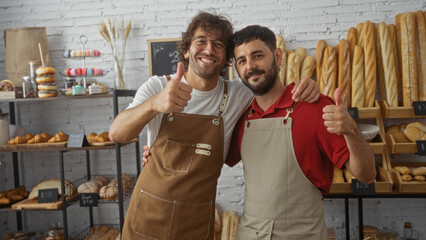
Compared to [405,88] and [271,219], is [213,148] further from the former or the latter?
[405,88]

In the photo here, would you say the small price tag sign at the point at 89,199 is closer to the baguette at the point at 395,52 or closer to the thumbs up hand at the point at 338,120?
the thumbs up hand at the point at 338,120

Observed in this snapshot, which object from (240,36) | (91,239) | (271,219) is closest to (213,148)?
(271,219)

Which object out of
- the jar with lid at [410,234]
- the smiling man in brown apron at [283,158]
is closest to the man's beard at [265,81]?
the smiling man in brown apron at [283,158]

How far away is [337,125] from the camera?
1.17 meters

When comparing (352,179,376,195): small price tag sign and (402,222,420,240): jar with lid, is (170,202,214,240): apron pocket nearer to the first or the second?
(352,179,376,195): small price tag sign

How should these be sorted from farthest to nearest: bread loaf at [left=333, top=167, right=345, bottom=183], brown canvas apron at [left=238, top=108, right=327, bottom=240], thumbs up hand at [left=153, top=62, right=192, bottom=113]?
bread loaf at [left=333, top=167, right=345, bottom=183] < brown canvas apron at [left=238, top=108, right=327, bottom=240] < thumbs up hand at [left=153, top=62, right=192, bottom=113]

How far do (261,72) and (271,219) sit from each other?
631mm

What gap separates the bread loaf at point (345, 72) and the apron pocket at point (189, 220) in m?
1.60

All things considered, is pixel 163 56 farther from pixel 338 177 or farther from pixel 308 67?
pixel 338 177

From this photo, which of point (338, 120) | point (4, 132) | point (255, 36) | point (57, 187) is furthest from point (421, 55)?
point (4, 132)

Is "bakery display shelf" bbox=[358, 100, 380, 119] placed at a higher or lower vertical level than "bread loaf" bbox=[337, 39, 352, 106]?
lower

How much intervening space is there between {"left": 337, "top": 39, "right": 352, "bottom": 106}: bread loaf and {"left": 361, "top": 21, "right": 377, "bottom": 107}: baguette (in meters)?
0.12

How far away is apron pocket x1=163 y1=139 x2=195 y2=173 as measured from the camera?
5.04 feet

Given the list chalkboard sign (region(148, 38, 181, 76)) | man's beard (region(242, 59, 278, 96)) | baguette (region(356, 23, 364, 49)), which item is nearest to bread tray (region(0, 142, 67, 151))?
chalkboard sign (region(148, 38, 181, 76))
